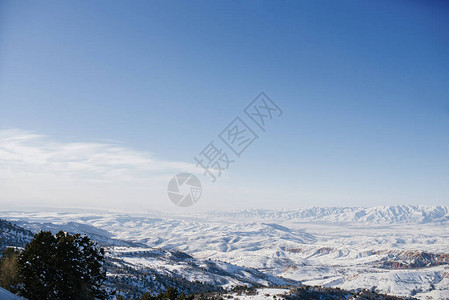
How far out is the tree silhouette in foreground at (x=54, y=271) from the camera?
2531 cm

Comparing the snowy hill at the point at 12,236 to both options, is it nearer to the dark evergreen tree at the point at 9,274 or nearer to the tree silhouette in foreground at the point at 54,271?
the dark evergreen tree at the point at 9,274

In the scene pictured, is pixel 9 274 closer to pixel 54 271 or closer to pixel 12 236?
pixel 54 271

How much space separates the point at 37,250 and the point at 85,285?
5.51 metres

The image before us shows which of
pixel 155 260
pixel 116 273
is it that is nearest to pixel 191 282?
pixel 116 273

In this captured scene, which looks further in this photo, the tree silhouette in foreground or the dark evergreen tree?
the dark evergreen tree

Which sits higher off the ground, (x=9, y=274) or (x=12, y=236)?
(x=9, y=274)

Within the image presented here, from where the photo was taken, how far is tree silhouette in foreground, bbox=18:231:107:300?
2531cm

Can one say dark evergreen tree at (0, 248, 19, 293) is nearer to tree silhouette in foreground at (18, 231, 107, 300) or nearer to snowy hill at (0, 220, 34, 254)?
tree silhouette in foreground at (18, 231, 107, 300)

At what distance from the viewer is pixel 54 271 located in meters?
26.4

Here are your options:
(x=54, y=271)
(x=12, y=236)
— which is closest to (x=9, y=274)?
(x=54, y=271)

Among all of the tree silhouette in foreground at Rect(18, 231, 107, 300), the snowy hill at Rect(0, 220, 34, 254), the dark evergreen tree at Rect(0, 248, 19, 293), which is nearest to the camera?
the tree silhouette in foreground at Rect(18, 231, 107, 300)

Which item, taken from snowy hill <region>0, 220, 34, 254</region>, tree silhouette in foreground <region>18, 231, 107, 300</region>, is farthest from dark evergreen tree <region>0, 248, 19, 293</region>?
snowy hill <region>0, 220, 34, 254</region>

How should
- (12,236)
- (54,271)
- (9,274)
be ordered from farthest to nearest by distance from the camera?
(12,236), (9,274), (54,271)

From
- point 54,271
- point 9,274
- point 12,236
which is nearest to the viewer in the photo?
point 54,271
